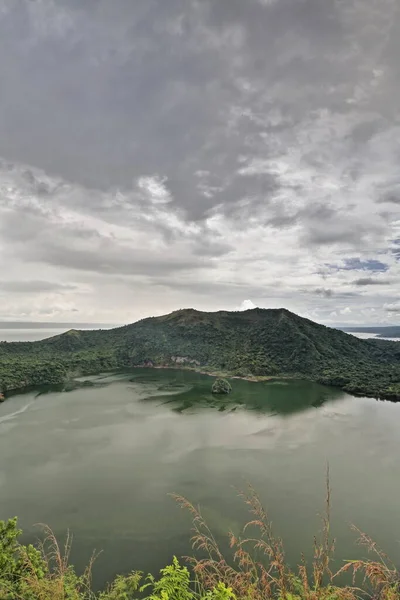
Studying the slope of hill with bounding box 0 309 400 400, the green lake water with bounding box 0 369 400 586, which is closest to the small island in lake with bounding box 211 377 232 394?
the green lake water with bounding box 0 369 400 586

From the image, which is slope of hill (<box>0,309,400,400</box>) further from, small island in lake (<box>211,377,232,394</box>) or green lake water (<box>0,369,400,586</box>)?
small island in lake (<box>211,377,232,394</box>)

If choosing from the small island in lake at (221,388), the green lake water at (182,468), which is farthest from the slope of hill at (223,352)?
the small island in lake at (221,388)

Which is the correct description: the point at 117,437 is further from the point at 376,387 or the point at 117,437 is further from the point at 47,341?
the point at 47,341

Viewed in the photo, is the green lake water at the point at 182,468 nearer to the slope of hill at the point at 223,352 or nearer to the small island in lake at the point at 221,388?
the small island in lake at the point at 221,388

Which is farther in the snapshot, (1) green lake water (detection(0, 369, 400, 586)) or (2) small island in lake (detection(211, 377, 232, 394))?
(2) small island in lake (detection(211, 377, 232, 394))

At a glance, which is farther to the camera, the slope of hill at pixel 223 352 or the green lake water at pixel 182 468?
the slope of hill at pixel 223 352
